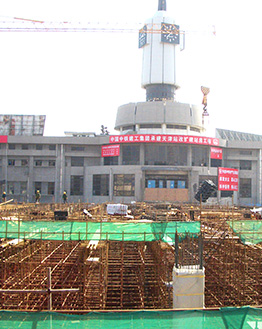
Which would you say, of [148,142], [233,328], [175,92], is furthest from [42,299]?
[175,92]

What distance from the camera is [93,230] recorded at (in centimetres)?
1834

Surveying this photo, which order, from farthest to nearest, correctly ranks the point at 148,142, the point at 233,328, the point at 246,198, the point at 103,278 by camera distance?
the point at 246,198, the point at 148,142, the point at 103,278, the point at 233,328

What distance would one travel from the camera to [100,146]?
6762cm

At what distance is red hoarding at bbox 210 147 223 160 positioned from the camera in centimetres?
6453

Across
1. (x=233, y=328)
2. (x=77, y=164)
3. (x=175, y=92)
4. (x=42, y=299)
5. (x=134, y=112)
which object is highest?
(x=175, y=92)

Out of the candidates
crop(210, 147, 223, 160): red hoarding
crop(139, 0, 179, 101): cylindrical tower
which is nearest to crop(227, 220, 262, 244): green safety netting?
crop(210, 147, 223, 160): red hoarding

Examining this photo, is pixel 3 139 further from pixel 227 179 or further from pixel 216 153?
pixel 227 179

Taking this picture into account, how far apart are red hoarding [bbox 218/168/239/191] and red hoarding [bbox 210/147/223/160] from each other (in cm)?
341

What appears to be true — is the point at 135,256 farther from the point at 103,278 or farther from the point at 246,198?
the point at 246,198

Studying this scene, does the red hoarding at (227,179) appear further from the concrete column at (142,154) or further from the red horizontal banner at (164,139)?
the concrete column at (142,154)

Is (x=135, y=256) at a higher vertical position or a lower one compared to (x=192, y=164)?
lower

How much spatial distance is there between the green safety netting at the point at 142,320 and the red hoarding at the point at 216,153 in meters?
58.2

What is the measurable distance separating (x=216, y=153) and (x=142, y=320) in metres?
59.9

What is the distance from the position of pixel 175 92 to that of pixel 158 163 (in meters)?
19.2
